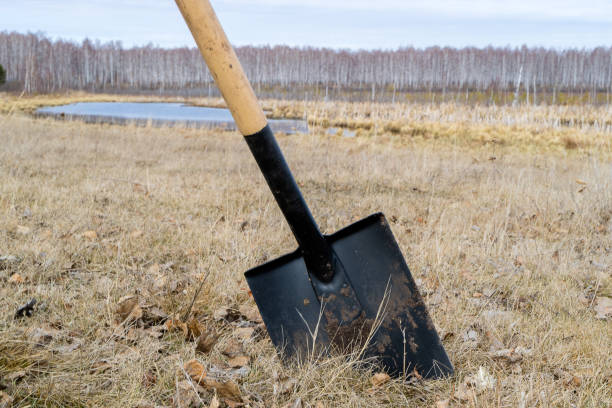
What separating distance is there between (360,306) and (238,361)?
0.55 metres

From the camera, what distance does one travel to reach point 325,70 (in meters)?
76.9

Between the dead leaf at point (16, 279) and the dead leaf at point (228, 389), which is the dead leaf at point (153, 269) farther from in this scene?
the dead leaf at point (228, 389)

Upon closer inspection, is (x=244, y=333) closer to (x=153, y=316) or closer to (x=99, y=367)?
(x=153, y=316)

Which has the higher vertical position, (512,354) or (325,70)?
(325,70)

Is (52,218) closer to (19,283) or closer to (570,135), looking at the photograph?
(19,283)

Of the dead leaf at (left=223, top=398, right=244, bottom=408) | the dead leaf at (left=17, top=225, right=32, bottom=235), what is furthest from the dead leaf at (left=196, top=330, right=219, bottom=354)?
the dead leaf at (left=17, top=225, right=32, bottom=235)

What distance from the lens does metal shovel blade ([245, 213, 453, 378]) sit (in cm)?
169

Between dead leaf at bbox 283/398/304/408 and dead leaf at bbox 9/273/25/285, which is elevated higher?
dead leaf at bbox 9/273/25/285

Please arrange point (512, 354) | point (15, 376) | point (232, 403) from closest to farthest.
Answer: point (15, 376) < point (232, 403) < point (512, 354)

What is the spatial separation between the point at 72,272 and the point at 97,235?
0.74 m

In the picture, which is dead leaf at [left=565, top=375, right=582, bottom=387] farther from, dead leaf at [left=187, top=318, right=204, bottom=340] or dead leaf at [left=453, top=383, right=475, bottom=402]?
dead leaf at [left=187, top=318, right=204, bottom=340]

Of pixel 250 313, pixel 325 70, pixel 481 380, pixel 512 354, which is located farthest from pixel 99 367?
pixel 325 70

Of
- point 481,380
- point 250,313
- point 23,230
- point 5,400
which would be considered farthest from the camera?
point 23,230

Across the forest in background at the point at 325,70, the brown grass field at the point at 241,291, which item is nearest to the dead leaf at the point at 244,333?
the brown grass field at the point at 241,291
